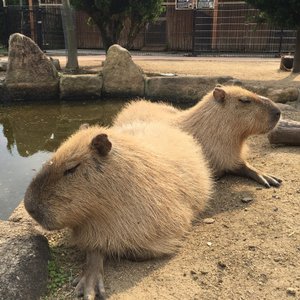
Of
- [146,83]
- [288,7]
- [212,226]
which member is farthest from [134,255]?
[288,7]

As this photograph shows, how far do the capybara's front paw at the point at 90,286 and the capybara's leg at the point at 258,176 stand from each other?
1.72 meters

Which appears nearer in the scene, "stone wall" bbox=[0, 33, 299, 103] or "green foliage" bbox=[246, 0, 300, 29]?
"stone wall" bbox=[0, 33, 299, 103]

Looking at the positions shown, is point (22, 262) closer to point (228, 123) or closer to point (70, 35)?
point (228, 123)

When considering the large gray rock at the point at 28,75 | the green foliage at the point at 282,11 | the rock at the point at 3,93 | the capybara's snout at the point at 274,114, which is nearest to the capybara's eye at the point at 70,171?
the capybara's snout at the point at 274,114

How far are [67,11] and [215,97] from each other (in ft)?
22.1

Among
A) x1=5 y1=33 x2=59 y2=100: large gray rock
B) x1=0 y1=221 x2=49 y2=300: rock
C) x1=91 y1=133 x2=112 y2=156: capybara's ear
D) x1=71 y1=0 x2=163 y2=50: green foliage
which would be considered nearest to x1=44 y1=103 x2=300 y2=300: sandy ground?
x1=0 y1=221 x2=49 y2=300: rock

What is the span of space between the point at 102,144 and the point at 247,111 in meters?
1.62

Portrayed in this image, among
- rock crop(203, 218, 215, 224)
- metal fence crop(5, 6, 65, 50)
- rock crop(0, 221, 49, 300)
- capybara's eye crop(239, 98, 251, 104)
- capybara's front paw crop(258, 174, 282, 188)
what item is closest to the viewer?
rock crop(0, 221, 49, 300)

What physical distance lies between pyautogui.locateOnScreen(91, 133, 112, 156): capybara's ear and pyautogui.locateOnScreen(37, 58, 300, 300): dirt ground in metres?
0.61

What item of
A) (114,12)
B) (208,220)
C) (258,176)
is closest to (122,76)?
(258,176)

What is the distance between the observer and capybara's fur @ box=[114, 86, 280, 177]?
3.33m

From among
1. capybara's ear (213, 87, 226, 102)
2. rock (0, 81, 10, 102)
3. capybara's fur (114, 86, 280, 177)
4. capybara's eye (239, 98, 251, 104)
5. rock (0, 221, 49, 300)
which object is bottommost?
rock (0, 81, 10, 102)

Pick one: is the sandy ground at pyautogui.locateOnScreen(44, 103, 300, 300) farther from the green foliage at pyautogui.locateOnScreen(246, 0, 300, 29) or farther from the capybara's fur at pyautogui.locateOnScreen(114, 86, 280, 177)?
the green foliage at pyautogui.locateOnScreen(246, 0, 300, 29)

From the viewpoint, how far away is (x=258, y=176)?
3328mm
